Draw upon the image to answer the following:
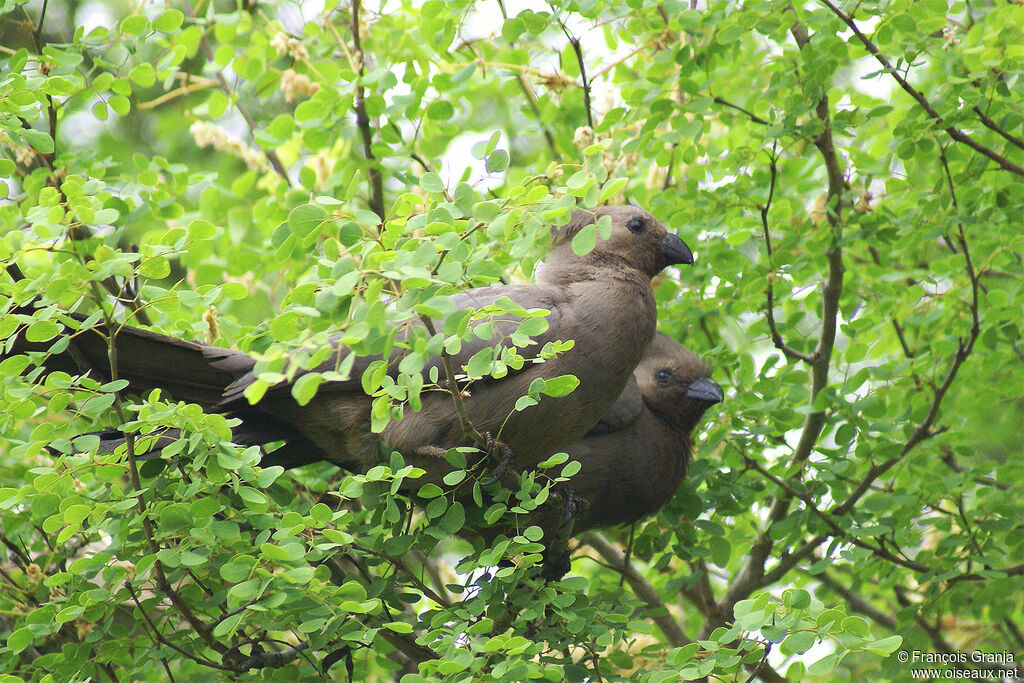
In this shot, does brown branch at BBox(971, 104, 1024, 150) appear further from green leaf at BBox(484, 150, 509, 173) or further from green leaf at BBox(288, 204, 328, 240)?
green leaf at BBox(288, 204, 328, 240)

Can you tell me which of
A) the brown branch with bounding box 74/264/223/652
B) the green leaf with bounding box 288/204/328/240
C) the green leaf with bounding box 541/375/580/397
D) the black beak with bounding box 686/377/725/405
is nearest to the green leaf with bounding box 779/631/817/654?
the green leaf with bounding box 541/375/580/397

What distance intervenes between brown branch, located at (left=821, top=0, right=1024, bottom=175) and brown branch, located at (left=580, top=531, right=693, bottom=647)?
2.26 meters

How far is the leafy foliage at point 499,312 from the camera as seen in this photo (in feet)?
8.16

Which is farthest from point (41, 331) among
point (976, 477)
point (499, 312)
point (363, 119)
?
point (976, 477)

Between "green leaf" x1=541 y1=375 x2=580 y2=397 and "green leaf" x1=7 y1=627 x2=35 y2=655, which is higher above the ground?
"green leaf" x1=541 y1=375 x2=580 y2=397

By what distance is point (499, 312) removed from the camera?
2221 millimetres

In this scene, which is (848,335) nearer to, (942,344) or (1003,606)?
(942,344)

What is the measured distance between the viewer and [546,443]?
138 inches

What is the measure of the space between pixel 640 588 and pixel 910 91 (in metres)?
2.50

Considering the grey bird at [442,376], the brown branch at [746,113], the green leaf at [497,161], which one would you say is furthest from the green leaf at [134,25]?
the brown branch at [746,113]

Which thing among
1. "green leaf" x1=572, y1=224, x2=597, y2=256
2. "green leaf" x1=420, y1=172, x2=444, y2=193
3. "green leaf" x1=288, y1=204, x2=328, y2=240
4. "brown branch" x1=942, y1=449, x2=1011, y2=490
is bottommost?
"brown branch" x1=942, y1=449, x2=1011, y2=490

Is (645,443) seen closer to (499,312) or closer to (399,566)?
(399,566)

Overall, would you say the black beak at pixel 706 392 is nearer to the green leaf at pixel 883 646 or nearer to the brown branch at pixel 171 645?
the green leaf at pixel 883 646

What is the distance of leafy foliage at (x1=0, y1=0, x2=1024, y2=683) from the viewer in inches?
97.9
